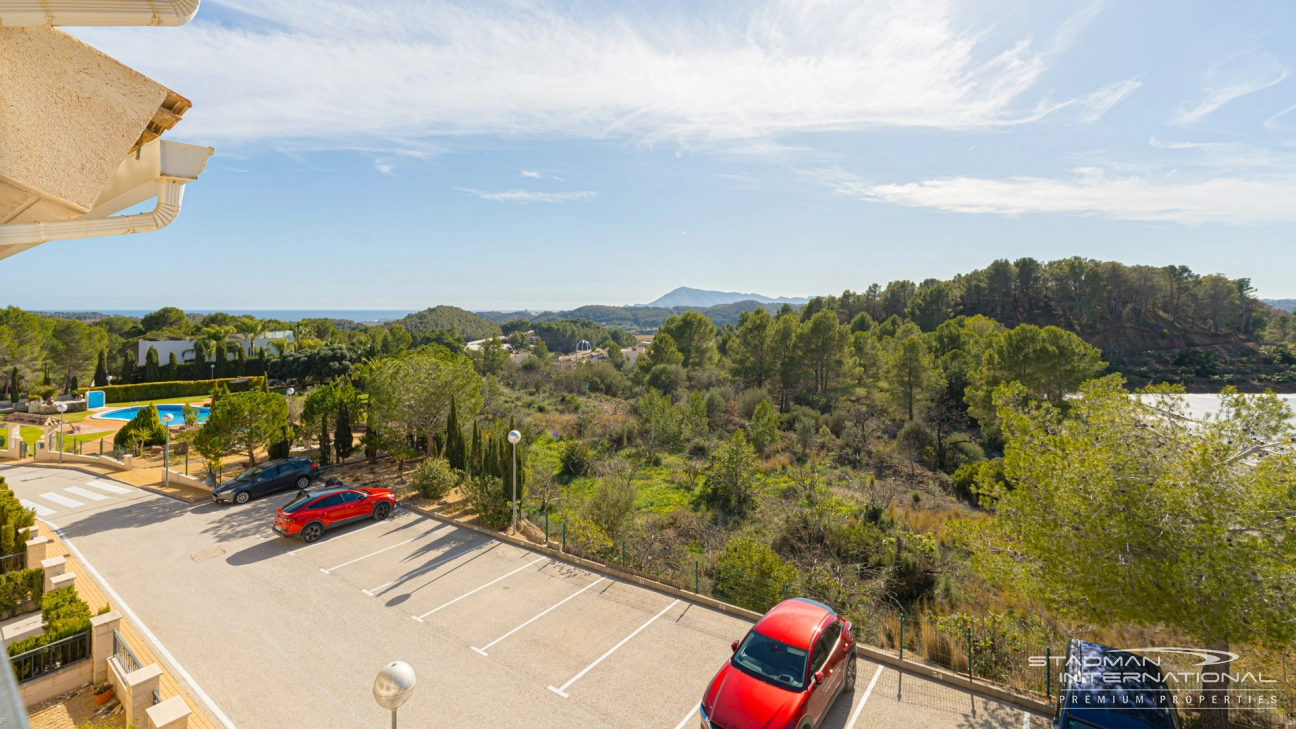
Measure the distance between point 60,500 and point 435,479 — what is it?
11.9 m

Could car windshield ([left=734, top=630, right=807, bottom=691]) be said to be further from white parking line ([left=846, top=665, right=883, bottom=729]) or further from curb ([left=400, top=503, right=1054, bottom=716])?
curb ([left=400, top=503, right=1054, bottom=716])

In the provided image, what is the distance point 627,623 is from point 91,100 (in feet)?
33.2

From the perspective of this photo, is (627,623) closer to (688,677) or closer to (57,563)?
(688,677)

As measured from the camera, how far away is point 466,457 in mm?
19312

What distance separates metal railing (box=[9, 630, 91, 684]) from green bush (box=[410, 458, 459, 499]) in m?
9.36

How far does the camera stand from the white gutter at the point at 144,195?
441 cm

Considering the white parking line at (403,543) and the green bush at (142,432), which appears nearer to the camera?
the white parking line at (403,543)

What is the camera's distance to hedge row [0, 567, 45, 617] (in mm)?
9844

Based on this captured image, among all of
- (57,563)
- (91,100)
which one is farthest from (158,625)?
(91,100)

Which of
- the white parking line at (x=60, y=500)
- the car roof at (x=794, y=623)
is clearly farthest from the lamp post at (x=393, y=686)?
the white parking line at (x=60, y=500)

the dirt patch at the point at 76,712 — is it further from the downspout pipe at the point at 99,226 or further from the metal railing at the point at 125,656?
the downspout pipe at the point at 99,226

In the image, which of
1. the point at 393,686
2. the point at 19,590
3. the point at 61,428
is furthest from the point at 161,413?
the point at 393,686

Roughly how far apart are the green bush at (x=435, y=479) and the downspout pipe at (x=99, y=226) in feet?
45.6

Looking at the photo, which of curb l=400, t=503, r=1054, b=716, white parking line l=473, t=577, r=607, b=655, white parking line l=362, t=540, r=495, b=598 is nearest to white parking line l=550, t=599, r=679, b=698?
curb l=400, t=503, r=1054, b=716
